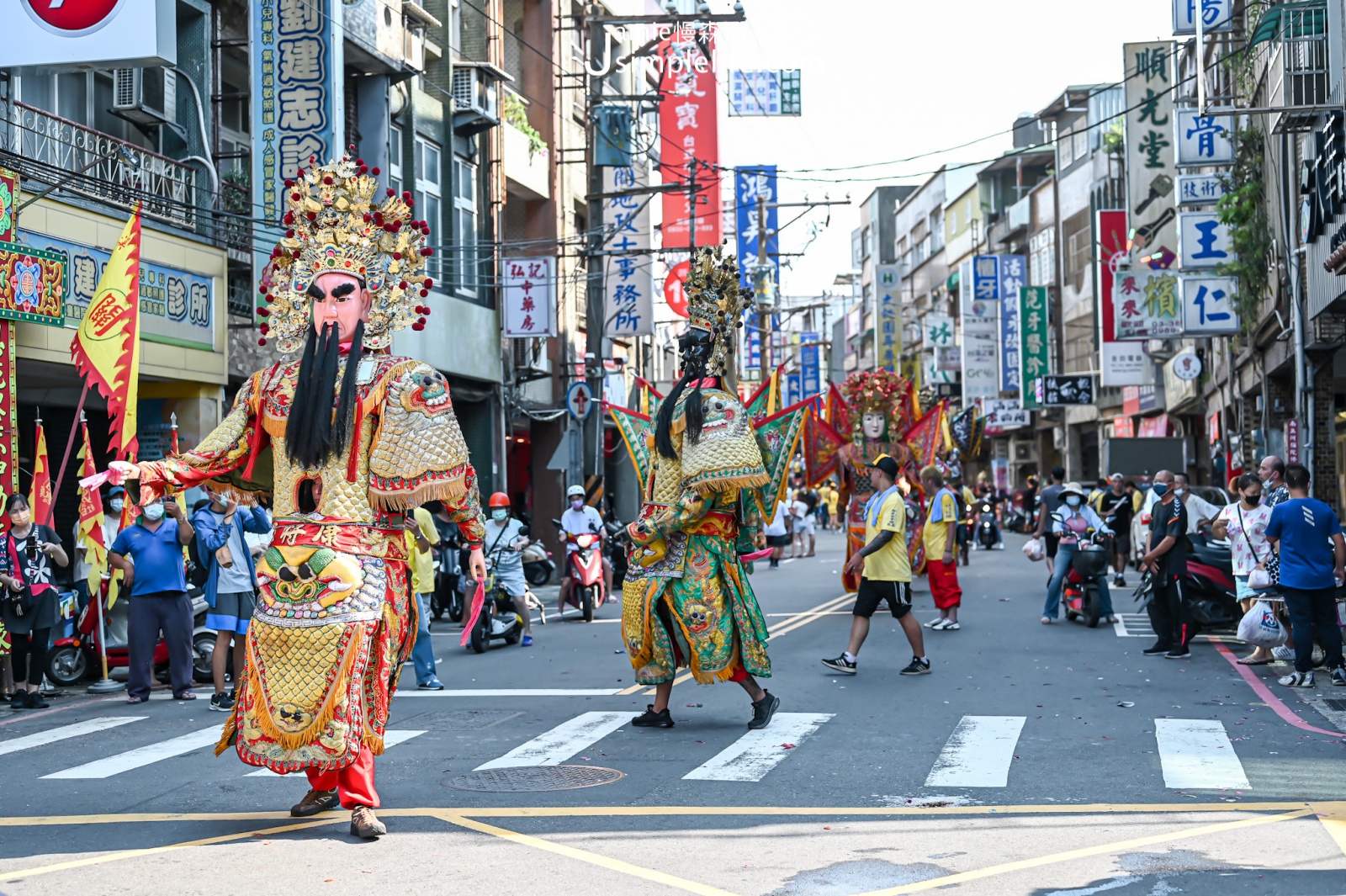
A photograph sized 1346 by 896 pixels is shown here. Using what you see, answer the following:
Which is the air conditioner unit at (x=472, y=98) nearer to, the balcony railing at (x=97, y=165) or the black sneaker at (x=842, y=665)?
the balcony railing at (x=97, y=165)

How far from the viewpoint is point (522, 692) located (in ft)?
38.7

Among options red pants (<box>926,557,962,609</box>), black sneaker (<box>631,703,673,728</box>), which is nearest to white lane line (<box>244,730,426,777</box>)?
black sneaker (<box>631,703,673,728</box>)

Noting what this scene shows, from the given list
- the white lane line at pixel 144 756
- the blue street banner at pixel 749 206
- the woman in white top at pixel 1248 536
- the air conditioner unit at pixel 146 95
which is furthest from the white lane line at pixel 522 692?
the blue street banner at pixel 749 206

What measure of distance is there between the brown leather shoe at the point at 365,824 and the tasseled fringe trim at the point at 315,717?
359 mm

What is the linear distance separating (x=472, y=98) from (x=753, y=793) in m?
22.2

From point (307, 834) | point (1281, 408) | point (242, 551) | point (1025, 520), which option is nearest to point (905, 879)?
point (307, 834)

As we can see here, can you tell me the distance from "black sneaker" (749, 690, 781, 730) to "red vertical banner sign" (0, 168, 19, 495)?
8146mm

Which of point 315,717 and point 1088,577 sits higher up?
point 315,717

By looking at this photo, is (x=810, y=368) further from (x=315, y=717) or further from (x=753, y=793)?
(x=315, y=717)

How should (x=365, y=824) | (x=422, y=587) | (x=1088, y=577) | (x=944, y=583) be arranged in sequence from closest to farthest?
(x=365, y=824), (x=422, y=587), (x=944, y=583), (x=1088, y=577)

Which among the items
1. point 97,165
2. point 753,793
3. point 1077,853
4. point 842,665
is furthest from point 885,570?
point 97,165

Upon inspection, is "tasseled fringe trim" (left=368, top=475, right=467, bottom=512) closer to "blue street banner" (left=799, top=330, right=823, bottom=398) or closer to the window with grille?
the window with grille

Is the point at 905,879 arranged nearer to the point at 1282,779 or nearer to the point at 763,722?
the point at 1282,779

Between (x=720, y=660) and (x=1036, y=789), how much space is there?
8.50 feet
